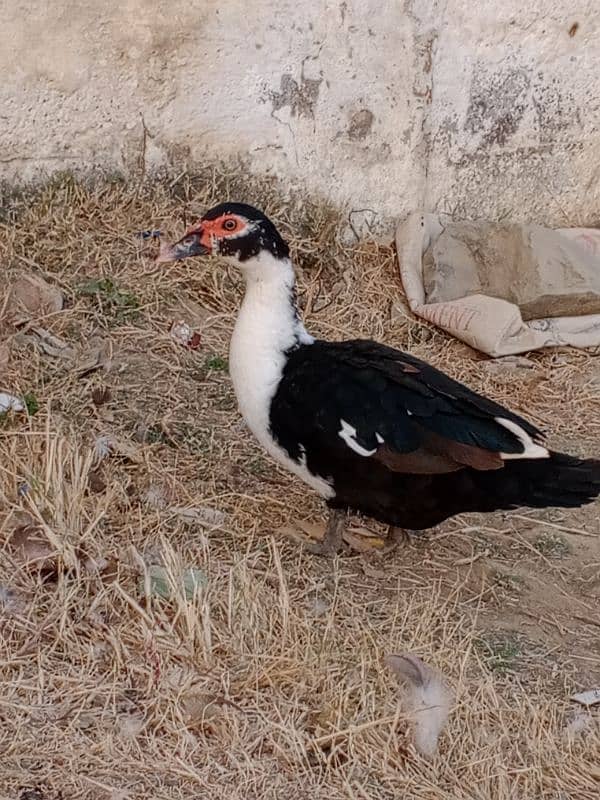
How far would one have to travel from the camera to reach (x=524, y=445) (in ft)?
9.84

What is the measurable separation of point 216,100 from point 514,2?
137 cm

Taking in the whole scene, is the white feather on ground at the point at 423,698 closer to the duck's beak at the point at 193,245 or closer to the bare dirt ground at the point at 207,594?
the bare dirt ground at the point at 207,594

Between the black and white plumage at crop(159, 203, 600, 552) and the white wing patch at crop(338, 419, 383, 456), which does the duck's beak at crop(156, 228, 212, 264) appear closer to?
the black and white plumage at crop(159, 203, 600, 552)

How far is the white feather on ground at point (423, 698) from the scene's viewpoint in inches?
102

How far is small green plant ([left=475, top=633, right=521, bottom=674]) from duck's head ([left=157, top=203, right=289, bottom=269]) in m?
1.18

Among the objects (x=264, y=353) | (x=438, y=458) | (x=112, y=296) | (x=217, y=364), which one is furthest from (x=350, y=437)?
(x=112, y=296)

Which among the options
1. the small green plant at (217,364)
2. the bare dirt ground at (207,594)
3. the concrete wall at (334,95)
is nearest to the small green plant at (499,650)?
the bare dirt ground at (207,594)

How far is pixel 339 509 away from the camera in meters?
3.32

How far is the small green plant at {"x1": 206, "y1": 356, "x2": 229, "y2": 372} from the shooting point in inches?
169

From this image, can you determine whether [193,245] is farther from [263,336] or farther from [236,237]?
[263,336]

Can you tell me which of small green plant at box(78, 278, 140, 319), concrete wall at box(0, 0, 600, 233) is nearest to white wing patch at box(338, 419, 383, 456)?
small green plant at box(78, 278, 140, 319)

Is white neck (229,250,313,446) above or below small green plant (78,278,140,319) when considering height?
above

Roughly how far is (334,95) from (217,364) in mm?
1320

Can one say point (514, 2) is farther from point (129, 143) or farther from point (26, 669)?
point (26, 669)
